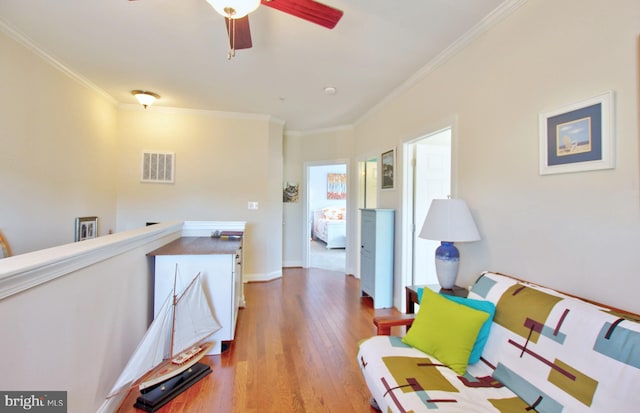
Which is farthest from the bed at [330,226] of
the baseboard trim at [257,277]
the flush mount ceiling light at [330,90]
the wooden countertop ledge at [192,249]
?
the wooden countertop ledge at [192,249]

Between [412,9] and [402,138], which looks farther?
[402,138]

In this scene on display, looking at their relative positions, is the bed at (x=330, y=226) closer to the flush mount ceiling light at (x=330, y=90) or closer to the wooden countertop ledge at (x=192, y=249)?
the flush mount ceiling light at (x=330, y=90)

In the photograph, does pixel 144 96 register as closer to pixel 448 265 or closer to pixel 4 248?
pixel 4 248

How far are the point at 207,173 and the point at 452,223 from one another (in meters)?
3.52

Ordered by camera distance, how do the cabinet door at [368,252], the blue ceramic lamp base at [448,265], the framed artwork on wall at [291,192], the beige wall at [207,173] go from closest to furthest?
the blue ceramic lamp base at [448,265], the cabinet door at [368,252], the beige wall at [207,173], the framed artwork on wall at [291,192]

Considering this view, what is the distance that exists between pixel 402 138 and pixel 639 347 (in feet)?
8.42

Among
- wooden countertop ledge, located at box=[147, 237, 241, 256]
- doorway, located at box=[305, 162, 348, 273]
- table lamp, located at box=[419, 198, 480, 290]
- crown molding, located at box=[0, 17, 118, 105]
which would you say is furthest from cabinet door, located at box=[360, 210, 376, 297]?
crown molding, located at box=[0, 17, 118, 105]

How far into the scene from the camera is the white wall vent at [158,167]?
13.5ft

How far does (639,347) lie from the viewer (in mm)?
979

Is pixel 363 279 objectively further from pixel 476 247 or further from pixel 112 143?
pixel 112 143

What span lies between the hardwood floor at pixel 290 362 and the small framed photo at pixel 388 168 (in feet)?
4.98

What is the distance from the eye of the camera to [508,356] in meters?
1.38

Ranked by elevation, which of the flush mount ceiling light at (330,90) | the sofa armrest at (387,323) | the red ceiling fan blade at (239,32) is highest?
the flush mount ceiling light at (330,90)

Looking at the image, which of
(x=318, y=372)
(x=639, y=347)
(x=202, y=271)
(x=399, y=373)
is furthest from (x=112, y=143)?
(x=639, y=347)
